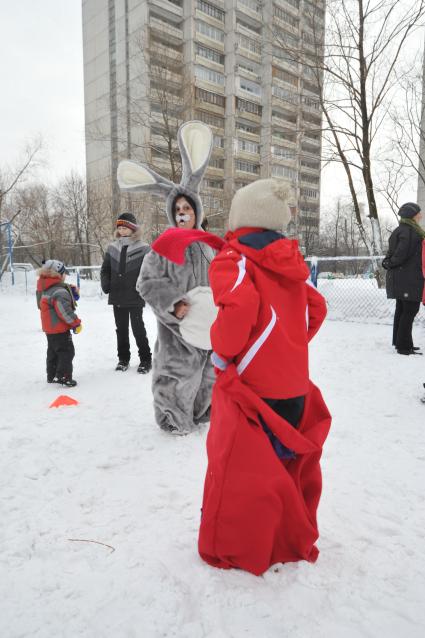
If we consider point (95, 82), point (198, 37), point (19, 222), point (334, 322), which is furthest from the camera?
point (95, 82)

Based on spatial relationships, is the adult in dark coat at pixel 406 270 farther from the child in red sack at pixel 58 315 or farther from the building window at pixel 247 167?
the building window at pixel 247 167

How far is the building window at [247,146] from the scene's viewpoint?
Answer: 47.6 m

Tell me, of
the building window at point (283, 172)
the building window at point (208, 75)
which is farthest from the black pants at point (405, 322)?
the building window at point (283, 172)

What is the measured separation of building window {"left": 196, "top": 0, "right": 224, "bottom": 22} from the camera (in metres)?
43.7

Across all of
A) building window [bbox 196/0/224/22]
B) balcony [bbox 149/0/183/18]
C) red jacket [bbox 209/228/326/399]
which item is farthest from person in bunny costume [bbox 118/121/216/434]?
building window [bbox 196/0/224/22]

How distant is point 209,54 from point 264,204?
5294 centimetres

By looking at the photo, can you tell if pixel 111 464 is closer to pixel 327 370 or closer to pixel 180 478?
pixel 180 478

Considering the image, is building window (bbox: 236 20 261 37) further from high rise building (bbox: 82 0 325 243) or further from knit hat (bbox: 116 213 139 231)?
knit hat (bbox: 116 213 139 231)

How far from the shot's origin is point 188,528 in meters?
2.08

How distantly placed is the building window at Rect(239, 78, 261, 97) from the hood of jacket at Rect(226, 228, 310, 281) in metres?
52.8

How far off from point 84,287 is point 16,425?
14266 millimetres

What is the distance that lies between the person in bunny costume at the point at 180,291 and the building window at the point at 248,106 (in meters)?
49.7

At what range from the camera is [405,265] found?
601 centimetres

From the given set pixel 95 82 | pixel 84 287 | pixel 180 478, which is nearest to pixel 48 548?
pixel 180 478
